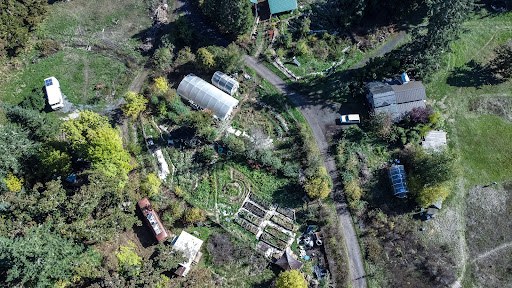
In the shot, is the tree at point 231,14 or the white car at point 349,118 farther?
the tree at point 231,14

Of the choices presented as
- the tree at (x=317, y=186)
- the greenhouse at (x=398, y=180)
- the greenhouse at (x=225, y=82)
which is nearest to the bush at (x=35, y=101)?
the greenhouse at (x=225, y=82)

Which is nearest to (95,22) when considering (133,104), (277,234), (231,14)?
(133,104)

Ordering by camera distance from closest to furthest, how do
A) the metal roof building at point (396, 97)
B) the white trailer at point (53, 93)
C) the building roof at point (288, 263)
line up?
1. the building roof at point (288, 263)
2. the metal roof building at point (396, 97)
3. the white trailer at point (53, 93)

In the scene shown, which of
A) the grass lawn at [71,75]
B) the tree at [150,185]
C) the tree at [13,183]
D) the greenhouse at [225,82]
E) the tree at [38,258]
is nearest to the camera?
the tree at [38,258]

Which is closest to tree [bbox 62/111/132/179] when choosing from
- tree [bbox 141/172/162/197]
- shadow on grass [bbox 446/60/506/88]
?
tree [bbox 141/172/162/197]

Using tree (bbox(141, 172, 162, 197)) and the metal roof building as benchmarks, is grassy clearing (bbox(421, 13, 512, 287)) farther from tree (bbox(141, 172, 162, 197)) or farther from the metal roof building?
tree (bbox(141, 172, 162, 197))

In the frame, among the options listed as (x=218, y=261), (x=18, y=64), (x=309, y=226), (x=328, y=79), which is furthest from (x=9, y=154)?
(x=328, y=79)

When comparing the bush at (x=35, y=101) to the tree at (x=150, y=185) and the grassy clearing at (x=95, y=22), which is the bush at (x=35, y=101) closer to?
the grassy clearing at (x=95, y=22)

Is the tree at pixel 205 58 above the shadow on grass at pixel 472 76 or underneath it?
underneath

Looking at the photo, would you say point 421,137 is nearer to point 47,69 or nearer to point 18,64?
point 47,69
